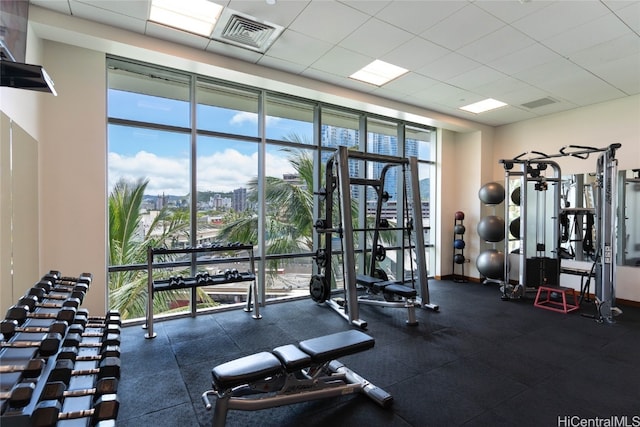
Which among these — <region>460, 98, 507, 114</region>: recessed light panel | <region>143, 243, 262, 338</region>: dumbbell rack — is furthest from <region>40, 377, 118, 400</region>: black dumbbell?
<region>460, 98, 507, 114</region>: recessed light panel

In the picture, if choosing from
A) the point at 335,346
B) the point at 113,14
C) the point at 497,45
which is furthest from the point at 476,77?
the point at 113,14

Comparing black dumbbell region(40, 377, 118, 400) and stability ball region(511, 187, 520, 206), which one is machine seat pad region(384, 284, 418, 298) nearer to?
stability ball region(511, 187, 520, 206)

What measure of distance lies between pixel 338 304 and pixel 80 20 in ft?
13.8

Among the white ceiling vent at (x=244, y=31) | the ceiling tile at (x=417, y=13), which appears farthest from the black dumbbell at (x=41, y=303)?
the ceiling tile at (x=417, y=13)

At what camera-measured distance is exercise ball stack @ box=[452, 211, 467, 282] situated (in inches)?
252

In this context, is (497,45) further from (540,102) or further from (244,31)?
(244,31)

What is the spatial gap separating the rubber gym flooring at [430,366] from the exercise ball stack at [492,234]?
4.17 feet

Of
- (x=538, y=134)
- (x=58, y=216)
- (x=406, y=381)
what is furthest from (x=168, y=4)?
(x=538, y=134)

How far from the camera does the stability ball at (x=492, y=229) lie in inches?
226

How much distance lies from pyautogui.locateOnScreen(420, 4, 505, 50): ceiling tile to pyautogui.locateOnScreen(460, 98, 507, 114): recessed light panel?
212cm

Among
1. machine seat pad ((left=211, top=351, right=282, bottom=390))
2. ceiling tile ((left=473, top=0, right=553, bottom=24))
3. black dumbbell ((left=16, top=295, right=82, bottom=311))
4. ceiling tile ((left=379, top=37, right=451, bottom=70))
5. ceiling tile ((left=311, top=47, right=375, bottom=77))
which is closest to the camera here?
black dumbbell ((left=16, top=295, right=82, bottom=311))

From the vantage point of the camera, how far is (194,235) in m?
4.25

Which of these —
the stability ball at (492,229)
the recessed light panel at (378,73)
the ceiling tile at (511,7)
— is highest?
the recessed light panel at (378,73)

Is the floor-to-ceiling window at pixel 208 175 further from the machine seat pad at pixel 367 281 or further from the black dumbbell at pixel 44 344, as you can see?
the black dumbbell at pixel 44 344
